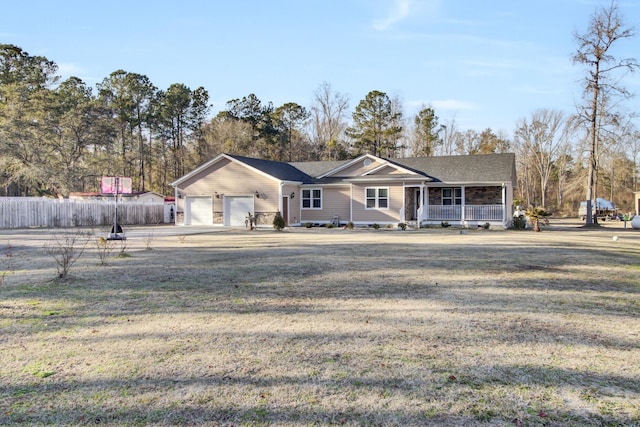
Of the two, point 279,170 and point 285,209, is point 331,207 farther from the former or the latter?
point 279,170

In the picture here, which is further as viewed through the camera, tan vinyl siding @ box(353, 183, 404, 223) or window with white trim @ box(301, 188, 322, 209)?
window with white trim @ box(301, 188, 322, 209)

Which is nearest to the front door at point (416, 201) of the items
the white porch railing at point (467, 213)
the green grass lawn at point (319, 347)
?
the white porch railing at point (467, 213)

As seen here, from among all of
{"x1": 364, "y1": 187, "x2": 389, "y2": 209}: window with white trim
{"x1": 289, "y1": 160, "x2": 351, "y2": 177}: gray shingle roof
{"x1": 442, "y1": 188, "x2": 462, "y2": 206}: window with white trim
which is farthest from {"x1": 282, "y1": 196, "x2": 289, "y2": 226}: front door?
{"x1": 442, "y1": 188, "x2": 462, "y2": 206}: window with white trim

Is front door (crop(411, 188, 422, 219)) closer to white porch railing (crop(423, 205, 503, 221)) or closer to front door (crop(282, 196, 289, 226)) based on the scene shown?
white porch railing (crop(423, 205, 503, 221))

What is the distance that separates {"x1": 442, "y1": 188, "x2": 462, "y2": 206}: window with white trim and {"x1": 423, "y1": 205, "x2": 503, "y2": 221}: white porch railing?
0.96 meters

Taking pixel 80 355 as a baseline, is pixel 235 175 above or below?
above

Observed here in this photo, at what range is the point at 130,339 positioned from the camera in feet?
16.4

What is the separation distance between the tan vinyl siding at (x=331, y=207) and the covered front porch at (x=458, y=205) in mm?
3596

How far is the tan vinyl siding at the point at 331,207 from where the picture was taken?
90.4 feet

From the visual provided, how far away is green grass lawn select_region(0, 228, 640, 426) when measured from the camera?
3.37m

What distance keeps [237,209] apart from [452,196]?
41.6 feet

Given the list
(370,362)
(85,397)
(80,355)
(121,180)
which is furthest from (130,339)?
(121,180)

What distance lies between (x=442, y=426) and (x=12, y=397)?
127 inches

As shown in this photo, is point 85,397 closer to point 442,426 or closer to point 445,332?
point 442,426
